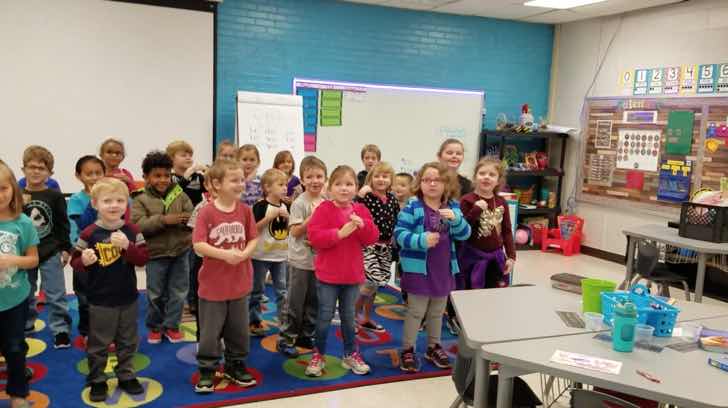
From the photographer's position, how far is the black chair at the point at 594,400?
5.20 feet

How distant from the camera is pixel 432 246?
10.1 feet

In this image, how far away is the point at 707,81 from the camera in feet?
18.8

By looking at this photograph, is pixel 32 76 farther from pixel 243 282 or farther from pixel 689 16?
pixel 689 16

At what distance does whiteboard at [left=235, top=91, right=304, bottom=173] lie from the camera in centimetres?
560

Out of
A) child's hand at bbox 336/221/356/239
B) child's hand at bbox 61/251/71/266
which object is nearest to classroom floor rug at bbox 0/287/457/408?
child's hand at bbox 61/251/71/266

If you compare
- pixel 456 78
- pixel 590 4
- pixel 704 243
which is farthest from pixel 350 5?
pixel 704 243

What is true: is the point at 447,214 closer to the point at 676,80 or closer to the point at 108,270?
the point at 108,270

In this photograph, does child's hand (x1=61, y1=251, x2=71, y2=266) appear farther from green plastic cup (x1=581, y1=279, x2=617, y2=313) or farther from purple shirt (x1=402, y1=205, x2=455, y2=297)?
green plastic cup (x1=581, y1=279, x2=617, y2=313)

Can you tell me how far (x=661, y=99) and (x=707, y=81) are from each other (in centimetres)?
50

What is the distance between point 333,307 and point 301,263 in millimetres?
357

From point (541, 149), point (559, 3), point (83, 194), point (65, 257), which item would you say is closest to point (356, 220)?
point (83, 194)

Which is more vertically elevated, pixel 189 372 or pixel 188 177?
pixel 188 177

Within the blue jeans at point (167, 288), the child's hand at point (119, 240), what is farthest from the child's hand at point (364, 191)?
the child's hand at point (119, 240)

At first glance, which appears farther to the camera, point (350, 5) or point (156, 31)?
point (350, 5)
